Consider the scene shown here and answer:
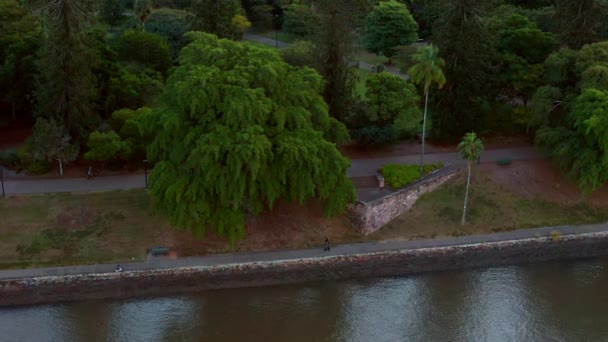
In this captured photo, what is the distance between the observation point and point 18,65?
182 feet

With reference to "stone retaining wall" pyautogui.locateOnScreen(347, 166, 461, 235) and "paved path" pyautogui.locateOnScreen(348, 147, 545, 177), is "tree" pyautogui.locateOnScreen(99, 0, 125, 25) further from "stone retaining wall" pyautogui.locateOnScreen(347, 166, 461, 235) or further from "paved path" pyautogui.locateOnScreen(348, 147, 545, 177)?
"stone retaining wall" pyautogui.locateOnScreen(347, 166, 461, 235)

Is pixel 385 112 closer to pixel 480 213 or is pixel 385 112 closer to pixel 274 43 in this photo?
pixel 480 213

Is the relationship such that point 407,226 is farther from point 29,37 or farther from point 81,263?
point 29,37

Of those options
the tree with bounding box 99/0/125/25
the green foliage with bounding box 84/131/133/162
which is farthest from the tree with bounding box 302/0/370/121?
the tree with bounding box 99/0/125/25

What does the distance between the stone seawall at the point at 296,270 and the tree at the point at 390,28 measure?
29489mm

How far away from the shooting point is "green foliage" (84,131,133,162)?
49.7m

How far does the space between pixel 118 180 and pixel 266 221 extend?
11367 millimetres

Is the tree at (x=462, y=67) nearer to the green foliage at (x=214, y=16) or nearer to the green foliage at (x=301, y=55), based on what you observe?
the green foliage at (x=301, y=55)

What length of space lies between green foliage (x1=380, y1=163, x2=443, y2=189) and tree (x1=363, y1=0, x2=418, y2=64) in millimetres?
22356

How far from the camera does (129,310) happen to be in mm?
42062

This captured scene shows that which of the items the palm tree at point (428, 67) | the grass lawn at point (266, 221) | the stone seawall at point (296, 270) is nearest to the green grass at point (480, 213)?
the grass lawn at point (266, 221)

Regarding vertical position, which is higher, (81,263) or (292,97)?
(292,97)

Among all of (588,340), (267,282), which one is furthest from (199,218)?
(588,340)

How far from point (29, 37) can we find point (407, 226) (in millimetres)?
32166
